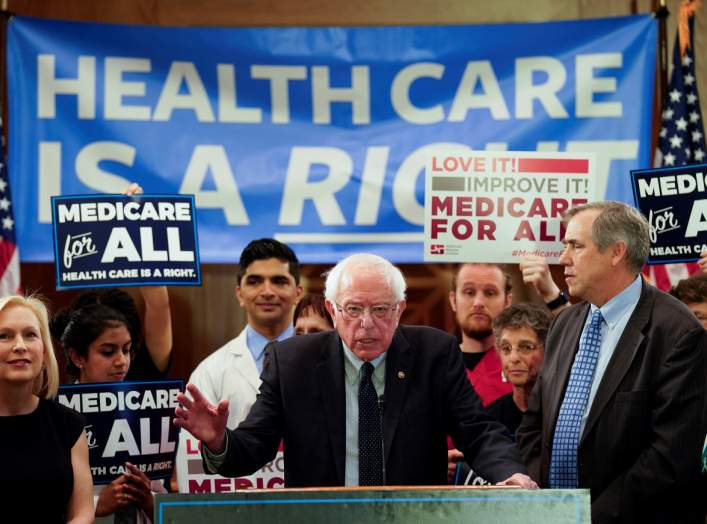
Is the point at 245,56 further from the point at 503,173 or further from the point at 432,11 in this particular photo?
the point at 503,173

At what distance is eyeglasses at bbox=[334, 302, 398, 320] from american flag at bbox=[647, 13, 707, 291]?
275cm

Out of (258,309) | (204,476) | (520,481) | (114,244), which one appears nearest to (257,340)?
(258,309)

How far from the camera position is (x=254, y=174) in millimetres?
5699

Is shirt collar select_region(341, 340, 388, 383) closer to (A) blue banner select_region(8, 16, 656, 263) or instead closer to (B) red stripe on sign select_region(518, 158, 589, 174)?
(B) red stripe on sign select_region(518, 158, 589, 174)

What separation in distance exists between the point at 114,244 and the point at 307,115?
1.71 metres

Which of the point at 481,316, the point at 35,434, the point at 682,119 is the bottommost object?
the point at 35,434

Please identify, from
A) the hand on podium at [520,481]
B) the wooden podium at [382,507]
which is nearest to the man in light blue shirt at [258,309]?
the hand on podium at [520,481]

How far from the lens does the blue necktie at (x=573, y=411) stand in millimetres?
3463

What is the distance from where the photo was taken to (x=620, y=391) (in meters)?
3.40

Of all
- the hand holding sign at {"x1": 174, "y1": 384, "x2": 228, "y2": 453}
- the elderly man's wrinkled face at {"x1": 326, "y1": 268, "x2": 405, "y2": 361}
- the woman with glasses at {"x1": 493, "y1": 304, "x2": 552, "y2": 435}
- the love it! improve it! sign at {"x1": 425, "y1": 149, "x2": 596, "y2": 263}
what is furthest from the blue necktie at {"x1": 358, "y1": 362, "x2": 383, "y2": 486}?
the love it! improve it! sign at {"x1": 425, "y1": 149, "x2": 596, "y2": 263}

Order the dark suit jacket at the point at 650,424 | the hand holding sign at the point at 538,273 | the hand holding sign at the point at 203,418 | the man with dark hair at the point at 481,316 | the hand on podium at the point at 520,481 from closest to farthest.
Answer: the hand on podium at the point at 520,481
the hand holding sign at the point at 203,418
the dark suit jacket at the point at 650,424
the hand holding sign at the point at 538,273
the man with dark hair at the point at 481,316

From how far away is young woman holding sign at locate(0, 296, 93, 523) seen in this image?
333 centimetres

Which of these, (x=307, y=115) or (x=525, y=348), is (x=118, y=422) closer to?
(x=525, y=348)

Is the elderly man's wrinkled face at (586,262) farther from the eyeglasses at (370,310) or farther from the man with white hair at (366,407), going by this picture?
the eyeglasses at (370,310)
